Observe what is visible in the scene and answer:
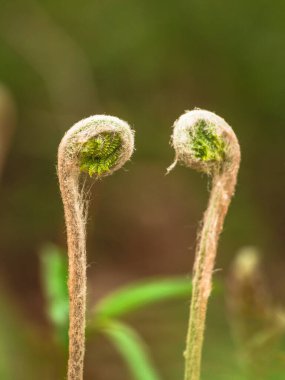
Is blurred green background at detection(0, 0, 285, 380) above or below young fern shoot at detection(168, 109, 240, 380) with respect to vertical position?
above

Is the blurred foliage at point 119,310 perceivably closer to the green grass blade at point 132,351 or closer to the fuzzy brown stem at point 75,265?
the green grass blade at point 132,351

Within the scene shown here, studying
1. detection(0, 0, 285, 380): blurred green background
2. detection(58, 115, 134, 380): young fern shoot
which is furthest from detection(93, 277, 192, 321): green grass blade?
detection(0, 0, 285, 380): blurred green background

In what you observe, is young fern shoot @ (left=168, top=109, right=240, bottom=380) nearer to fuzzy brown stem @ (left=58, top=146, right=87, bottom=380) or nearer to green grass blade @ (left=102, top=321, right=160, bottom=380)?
fuzzy brown stem @ (left=58, top=146, right=87, bottom=380)

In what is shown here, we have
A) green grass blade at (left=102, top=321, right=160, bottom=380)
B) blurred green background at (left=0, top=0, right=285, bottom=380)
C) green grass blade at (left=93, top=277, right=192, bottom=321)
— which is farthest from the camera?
blurred green background at (left=0, top=0, right=285, bottom=380)

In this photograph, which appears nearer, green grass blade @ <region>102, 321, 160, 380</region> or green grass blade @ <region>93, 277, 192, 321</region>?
green grass blade @ <region>102, 321, 160, 380</region>

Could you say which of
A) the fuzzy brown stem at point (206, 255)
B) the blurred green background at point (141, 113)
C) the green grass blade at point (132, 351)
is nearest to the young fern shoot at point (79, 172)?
the fuzzy brown stem at point (206, 255)

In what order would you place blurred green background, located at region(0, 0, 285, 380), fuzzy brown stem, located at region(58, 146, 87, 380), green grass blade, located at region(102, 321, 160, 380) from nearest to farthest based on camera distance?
fuzzy brown stem, located at region(58, 146, 87, 380), green grass blade, located at region(102, 321, 160, 380), blurred green background, located at region(0, 0, 285, 380)
